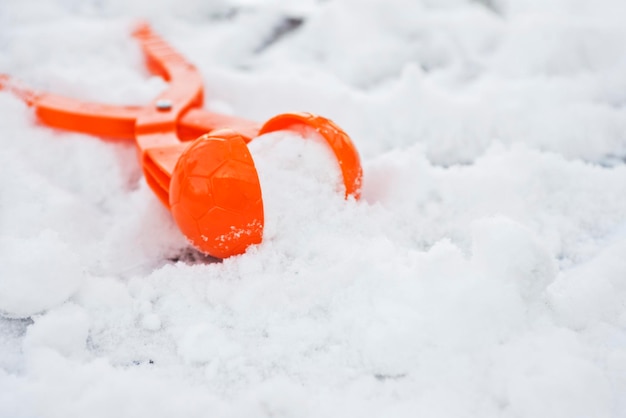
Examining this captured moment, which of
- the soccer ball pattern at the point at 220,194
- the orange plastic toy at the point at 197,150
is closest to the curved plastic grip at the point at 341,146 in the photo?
the orange plastic toy at the point at 197,150

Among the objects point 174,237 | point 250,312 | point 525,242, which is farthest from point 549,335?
point 174,237

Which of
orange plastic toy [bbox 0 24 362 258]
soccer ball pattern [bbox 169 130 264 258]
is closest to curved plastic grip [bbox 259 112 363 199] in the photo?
orange plastic toy [bbox 0 24 362 258]

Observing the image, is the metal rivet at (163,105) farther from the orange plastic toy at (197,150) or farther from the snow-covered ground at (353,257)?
the snow-covered ground at (353,257)

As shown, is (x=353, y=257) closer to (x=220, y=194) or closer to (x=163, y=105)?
(x=220, y=194)

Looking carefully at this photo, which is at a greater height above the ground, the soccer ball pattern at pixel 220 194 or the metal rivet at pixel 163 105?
the soccer ball pattern at pixel 220 194

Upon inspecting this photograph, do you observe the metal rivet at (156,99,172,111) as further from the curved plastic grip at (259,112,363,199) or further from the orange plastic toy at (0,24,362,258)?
the curved plastic grip at (259,112,363,199)

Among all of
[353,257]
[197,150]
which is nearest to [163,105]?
[197,150]
